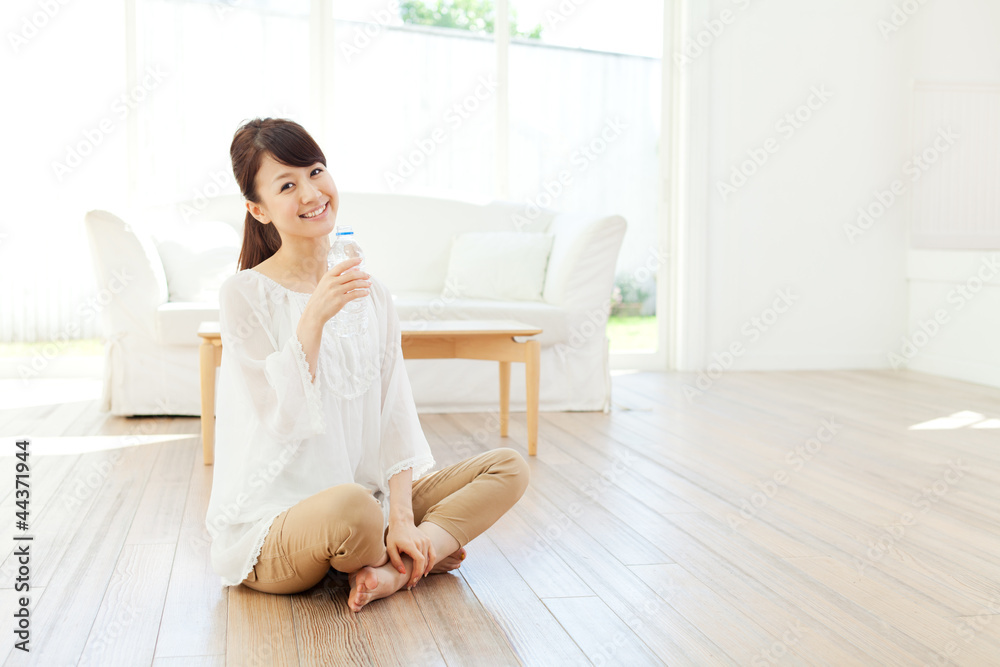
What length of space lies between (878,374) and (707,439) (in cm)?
220

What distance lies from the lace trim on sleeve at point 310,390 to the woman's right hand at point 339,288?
2.4 inches

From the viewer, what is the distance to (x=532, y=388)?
301 cm

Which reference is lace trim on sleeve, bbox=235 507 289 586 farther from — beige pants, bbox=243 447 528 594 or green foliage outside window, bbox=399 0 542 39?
green foliage outside window, bbox=399 0 542 39

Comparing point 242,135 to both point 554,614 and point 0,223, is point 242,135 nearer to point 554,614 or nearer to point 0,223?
point 554,614

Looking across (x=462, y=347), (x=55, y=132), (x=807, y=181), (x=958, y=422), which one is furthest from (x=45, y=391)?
(x=807, y=181)

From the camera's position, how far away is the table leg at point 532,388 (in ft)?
9.80

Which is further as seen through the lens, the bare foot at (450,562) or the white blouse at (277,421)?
the bare foot at (450,562)

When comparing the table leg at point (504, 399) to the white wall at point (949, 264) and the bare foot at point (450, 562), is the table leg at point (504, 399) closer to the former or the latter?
the bare foot at point (450, 562)

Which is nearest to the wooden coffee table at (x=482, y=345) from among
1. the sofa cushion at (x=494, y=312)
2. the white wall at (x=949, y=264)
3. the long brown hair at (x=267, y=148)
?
the sofa cushion at (x=494, y=312)

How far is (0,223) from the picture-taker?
4.73m

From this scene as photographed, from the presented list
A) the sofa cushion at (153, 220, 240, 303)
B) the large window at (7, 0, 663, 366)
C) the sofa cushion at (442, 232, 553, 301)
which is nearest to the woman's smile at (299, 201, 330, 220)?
the sofa cushion at (153, 220, 240, 303)

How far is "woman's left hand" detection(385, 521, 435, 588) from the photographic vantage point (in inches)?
65.7

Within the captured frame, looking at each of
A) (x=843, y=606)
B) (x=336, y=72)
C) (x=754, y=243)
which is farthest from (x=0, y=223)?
(x=843, y=606)

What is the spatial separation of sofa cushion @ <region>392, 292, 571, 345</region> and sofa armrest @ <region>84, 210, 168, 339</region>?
0.94m
